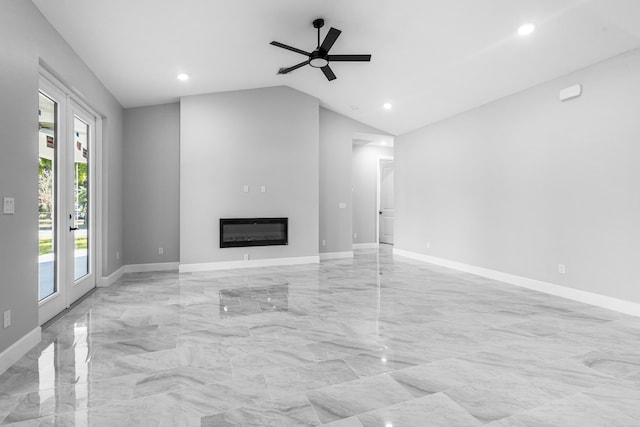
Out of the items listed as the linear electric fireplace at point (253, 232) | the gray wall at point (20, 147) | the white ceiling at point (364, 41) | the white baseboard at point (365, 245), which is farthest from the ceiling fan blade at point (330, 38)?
Result: the white baseboard at point (365, 245)

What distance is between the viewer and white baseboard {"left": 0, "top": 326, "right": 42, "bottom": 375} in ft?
7.72

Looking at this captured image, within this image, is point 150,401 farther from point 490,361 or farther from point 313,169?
point 313,169

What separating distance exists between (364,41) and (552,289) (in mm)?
4032

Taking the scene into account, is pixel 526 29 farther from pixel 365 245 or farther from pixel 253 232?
pixel 365 245

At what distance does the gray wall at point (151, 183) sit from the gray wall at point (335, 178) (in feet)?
9.44

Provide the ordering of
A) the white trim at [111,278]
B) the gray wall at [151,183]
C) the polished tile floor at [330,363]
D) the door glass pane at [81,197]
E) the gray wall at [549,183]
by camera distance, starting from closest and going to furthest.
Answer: the polished tile floor at [330,363]
the gray wall at [549,183]
the door glass pane at [81,197]
the white trim at [111,278]
the gray wall at [151,183]

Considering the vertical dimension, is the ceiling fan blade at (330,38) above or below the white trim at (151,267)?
above

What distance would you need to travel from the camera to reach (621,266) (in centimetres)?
368

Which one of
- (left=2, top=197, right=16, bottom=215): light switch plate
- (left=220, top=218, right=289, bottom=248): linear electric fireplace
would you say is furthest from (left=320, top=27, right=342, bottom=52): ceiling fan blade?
(left=220, top=218, right=289, bottom=248): linear electric fireplace

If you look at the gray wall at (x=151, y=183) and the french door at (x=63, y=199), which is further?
the gray wall at (x=151, y=183)

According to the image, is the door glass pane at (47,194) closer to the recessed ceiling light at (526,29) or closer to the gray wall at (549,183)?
the recessed ceiling light at (526,29)

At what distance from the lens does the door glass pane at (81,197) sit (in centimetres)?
420

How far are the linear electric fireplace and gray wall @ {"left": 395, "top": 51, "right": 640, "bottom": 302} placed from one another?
299 cm

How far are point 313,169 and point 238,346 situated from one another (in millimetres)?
4445
